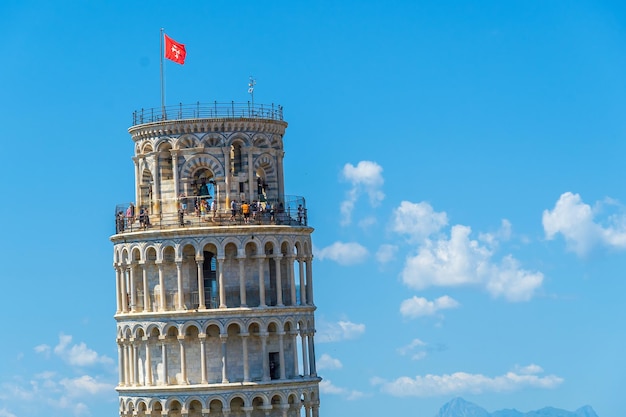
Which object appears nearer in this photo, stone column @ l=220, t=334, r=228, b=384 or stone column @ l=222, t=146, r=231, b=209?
stone column @ l=220, t=334, r=228, b=384

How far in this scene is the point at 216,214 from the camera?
172125 mm

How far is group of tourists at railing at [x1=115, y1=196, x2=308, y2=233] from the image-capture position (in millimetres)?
172125

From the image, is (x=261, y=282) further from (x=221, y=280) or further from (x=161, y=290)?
(x=161, y=290)

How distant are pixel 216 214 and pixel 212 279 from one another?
5121mm

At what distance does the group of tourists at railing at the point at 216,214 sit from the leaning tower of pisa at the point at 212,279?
0.08 metres

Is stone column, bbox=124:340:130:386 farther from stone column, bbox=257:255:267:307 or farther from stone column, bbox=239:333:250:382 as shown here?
stone column, bbox=257:255:267:307

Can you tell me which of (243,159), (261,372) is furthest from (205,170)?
(261,372)

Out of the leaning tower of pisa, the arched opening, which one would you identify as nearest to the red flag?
the leaning tower of pisa

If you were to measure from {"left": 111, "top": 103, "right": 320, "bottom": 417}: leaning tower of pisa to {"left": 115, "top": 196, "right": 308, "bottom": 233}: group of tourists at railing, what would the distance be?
3.1 inches

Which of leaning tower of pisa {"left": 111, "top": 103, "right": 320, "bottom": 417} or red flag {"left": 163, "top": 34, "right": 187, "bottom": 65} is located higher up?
Answer: red flag {"left": 163, "top": 34, "right": 187, "bottom": 65}

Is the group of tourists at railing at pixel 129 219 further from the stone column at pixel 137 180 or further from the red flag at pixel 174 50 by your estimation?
the red flag at pixel 174 50

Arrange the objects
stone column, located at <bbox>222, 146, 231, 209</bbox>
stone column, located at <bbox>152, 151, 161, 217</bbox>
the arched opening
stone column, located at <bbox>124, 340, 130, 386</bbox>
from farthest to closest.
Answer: stone column, located at <bbox>124, 340, 130, 386</bbox>
stone column, located at <bbox>152, 151, 161, 217</bbox>
stone column, located at <bbox>222, 146, 231, 209</bbox>
the arched opening

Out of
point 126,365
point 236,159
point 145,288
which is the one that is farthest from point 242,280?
point 126,365

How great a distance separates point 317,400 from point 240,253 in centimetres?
1374
